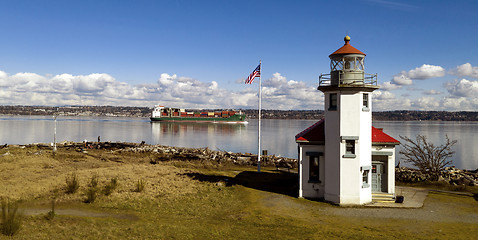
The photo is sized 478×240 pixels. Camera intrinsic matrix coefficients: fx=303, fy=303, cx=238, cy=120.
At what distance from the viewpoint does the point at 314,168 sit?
60.5 feet

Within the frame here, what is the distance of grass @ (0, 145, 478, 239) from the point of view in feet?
39.9

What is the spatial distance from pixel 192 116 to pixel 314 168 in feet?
515

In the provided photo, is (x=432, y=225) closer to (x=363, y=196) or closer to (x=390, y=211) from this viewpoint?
(x=390, y=211)

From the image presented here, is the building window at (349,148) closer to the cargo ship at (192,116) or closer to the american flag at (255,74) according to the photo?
the american flag at (255,74)

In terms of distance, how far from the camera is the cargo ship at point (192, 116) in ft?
550

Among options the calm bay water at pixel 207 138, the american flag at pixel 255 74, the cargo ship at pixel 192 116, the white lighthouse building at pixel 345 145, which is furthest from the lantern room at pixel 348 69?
the cargo ship at pixel 192 116

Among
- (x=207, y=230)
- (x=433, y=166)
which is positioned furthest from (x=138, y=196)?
(x=433, y=166)

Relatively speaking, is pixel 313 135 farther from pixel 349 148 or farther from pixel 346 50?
pixel 346 50

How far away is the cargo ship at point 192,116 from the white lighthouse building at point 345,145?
150 meters

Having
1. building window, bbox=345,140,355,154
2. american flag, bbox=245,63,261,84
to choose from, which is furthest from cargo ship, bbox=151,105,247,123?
building window, bbox=345,140,355,154

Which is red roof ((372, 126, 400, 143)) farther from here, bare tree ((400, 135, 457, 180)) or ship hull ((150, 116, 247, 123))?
ship hull ((150, 116, 247, 123))

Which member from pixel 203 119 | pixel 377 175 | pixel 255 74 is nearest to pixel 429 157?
pixel 377 175

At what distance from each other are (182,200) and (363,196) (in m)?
10.4

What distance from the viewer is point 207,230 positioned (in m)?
12.5
